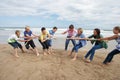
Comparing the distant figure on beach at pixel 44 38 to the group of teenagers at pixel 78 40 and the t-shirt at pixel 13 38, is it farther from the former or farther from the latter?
the t-shirt at pixel 13 38

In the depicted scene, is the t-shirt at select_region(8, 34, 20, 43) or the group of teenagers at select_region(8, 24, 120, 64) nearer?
the group of teenagers at select_region(8, 24, 120, 64)

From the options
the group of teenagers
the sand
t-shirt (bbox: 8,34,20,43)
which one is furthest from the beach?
t-shirt (bbox: 8,34,20,43)

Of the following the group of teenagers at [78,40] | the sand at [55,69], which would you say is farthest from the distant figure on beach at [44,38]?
the sand at [55,69]

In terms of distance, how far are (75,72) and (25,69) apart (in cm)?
192

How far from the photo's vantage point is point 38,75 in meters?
6.20

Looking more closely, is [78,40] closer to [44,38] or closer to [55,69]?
[44,38]

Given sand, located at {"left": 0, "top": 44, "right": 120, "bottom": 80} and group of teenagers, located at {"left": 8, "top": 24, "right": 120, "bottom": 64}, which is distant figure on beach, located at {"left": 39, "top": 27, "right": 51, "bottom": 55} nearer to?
group of teenagers, located at {"left": 8, "top": 24, "right": 120, "bottom": 64}

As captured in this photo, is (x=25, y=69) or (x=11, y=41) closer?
(x=25, y=69)

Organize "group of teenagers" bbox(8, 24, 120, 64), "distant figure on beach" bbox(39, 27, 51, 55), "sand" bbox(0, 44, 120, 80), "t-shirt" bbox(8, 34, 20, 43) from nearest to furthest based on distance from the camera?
"sand" bbox(0, 44, 120, 80), "group of teenagers" bbox(8, 24, 120, 64), "t-shirt" bbox(8, 34, 20, 43), "distant figure on beach" bbox(39, 27, 51, 55)

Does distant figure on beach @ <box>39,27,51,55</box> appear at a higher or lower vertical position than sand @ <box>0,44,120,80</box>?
higher

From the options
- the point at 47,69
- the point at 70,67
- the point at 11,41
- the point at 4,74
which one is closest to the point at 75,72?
the point at 70,67

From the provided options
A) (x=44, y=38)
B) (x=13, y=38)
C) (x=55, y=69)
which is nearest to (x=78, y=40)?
(x=44, y=38)

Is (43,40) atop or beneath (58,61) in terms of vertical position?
atop

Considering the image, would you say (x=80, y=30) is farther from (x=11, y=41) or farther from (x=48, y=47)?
(x=11, y=41)
